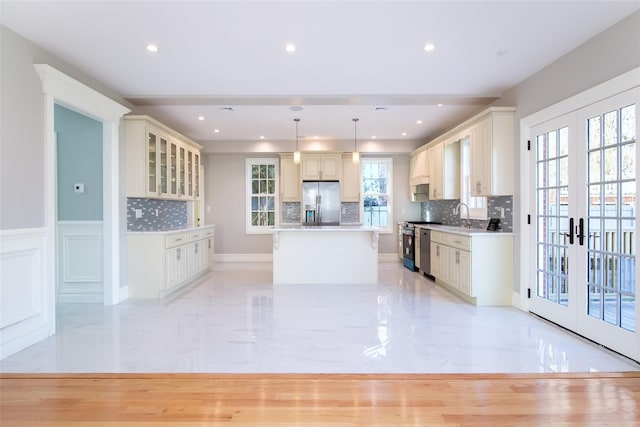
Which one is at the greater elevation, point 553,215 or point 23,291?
point 553,215

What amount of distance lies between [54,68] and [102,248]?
2.15m

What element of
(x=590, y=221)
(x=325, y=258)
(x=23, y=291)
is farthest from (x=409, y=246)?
(x=23, y=291)

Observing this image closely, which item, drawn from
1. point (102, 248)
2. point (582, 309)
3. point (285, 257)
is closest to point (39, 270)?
point (102, 248)

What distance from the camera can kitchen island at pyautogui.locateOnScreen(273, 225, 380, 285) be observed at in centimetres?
550

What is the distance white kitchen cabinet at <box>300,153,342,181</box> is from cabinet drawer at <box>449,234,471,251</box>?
10.6 ft

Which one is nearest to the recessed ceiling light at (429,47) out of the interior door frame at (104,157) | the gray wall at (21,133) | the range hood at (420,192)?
the interior door frame at (104,157)

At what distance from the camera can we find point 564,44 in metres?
3.19

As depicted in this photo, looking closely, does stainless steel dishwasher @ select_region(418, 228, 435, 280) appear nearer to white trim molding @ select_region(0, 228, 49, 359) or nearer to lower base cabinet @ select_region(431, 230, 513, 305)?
lower base cabinet @ select_region(431, 230, 513, 305)

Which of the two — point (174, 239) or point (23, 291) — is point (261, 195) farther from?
point (23, 291)

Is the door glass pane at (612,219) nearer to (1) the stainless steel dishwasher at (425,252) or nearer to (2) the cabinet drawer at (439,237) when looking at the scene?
(2) the cabinet drawer at (439,237)

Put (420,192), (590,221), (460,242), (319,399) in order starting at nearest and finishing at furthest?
(319,399) → (590,221) → (460,242) → (420,192)

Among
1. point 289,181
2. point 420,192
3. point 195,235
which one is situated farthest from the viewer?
point 289,181

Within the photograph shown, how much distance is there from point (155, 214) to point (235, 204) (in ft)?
8.92

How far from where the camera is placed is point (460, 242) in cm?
462
